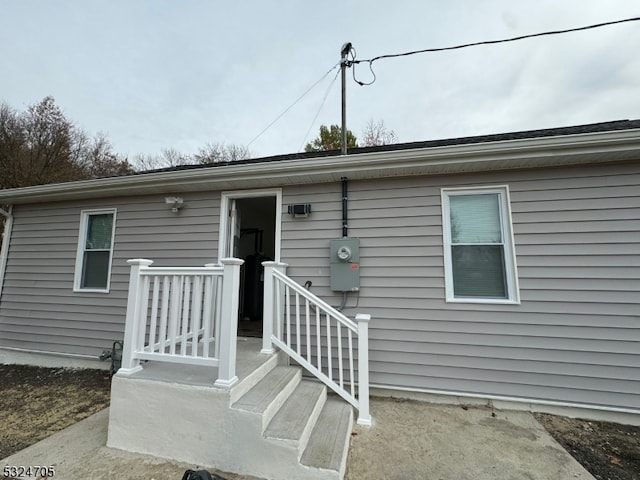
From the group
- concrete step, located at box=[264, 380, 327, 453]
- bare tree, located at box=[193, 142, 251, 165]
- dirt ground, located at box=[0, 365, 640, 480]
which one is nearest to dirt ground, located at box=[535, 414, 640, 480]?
dirt ground, located at box=[0, 365, 640, 480]

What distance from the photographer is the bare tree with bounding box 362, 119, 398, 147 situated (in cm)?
1127

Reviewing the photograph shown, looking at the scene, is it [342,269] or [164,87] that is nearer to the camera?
[342,269]

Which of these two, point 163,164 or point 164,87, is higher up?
point 163,164

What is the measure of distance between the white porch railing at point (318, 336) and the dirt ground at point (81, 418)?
172 cm

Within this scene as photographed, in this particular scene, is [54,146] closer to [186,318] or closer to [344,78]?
[344,78]

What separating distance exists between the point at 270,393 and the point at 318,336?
673 millimetres

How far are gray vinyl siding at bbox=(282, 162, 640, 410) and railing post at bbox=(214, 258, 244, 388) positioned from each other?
1.48 m

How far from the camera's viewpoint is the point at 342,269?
10.5 feet

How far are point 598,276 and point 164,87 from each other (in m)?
9.55

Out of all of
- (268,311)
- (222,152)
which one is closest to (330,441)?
(268,311)

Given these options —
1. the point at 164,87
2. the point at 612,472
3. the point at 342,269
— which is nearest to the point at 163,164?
the point at 164,87

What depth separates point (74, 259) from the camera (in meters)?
4.25

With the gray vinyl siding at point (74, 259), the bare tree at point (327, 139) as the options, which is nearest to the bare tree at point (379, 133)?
the bare tree at point (327, 139)

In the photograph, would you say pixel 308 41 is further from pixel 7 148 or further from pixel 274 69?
pixel 7 148
